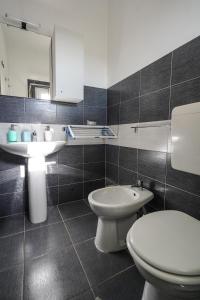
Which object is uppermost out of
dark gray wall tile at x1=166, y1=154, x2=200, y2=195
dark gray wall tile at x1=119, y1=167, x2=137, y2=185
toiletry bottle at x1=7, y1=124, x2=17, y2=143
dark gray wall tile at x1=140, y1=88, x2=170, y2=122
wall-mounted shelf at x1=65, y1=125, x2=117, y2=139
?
dark gray wall tile at x1=140, y1=88, x2=170, y2=122

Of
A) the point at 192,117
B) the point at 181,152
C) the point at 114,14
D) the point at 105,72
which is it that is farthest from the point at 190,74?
the point at 114,14

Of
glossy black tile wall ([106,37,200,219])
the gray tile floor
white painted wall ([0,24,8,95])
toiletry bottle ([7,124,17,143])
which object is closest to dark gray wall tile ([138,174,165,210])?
glossy black tile wall ([106,37,200,219])

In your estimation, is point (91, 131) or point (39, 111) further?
point (91, 131)

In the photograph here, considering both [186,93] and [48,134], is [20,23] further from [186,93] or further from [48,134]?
[186,93]

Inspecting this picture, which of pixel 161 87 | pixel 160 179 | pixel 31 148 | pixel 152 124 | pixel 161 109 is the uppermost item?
pixel 161 87

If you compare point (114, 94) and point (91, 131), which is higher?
point (114, 94)

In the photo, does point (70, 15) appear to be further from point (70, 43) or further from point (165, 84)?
point (165, 84)

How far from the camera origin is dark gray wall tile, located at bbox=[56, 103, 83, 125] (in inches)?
72.5

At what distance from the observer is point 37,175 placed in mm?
1554

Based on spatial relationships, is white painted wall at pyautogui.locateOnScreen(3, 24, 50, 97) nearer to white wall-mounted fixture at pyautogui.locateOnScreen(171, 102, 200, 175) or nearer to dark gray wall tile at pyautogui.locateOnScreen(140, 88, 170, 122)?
dark gray wall tile at pyautogui.locateOnScreen(140, 88, 170, 122)

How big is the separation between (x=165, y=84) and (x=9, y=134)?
1.49 m

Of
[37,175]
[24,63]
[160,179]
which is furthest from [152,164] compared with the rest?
[24,63]

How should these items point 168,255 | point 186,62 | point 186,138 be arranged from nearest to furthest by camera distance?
point 168,255
point 186,138
point 186,62

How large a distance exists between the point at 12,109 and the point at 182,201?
179cm
